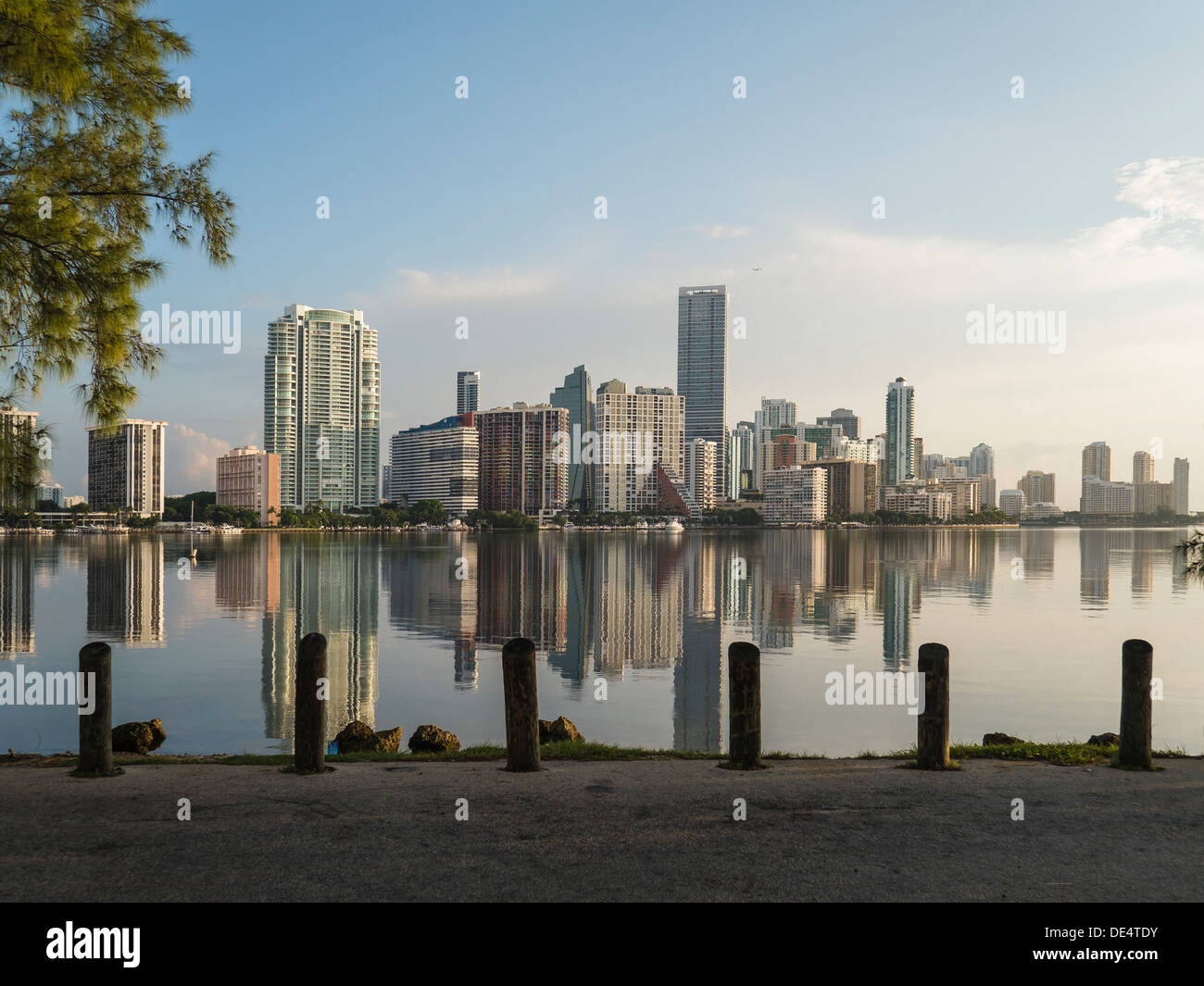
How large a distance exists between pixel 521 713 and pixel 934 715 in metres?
5.07

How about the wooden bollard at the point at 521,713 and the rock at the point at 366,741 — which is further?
the rock at the point at 366,741

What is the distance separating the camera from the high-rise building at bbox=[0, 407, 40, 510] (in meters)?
10.6

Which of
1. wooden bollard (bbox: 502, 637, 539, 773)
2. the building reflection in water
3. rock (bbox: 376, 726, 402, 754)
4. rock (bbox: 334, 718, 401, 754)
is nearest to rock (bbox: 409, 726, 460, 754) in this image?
rock (bbox: 376, 726, 402, 754)

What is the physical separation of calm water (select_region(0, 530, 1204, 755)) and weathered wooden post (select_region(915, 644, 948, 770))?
37.0 feet

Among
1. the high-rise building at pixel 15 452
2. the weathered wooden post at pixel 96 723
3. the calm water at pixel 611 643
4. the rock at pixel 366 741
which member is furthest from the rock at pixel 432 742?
the high-rise building at pixel 15 452

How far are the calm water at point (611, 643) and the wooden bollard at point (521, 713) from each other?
12.1 m

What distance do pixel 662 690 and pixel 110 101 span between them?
80.4 feet

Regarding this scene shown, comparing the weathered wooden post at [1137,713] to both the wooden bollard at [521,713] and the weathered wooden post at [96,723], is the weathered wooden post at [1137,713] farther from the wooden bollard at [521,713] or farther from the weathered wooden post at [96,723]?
the weathered wooden post at [96,723]

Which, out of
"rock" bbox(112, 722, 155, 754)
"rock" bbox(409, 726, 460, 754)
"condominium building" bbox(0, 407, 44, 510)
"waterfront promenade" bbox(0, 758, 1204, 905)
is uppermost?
"condominium building" bbox(0, 407, 44, 510)

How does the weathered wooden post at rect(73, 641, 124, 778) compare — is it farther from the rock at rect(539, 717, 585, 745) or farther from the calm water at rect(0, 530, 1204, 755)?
the calm water at rect(0, 530, 1204, 755)

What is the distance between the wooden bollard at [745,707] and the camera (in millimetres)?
11625
